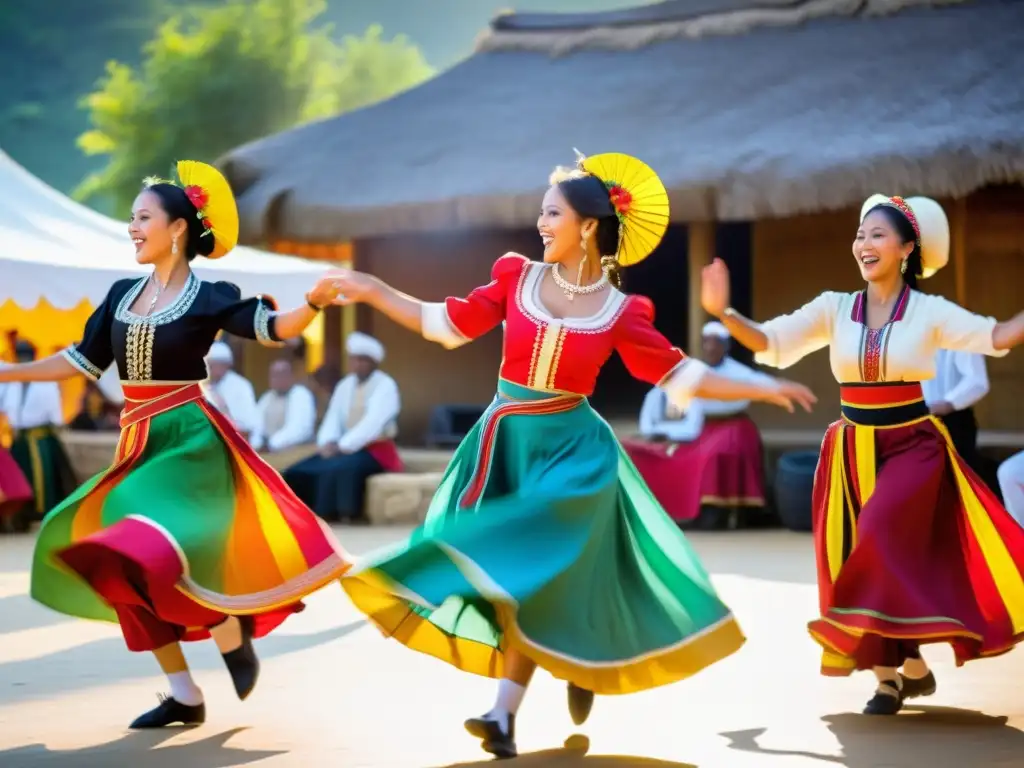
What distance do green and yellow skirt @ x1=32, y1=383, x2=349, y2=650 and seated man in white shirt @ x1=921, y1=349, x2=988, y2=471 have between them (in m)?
5.04

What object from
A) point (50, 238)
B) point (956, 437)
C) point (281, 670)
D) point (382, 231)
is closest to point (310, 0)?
point (382, 231)

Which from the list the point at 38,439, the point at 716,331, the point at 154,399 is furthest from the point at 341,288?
the point at 38,439

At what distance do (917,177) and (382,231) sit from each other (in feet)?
15.7

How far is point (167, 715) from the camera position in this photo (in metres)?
5.17

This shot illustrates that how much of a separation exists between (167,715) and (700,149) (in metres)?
9.65

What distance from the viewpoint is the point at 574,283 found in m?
5.18

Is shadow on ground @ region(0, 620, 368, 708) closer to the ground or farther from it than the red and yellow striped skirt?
closer to the ground

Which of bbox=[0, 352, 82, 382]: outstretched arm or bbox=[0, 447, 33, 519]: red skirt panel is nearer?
bbox=[0, 352, 82, 382]: outstretched arm

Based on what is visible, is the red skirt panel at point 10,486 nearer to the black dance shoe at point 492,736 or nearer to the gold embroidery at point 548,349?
the gold embroidery at point 548,349

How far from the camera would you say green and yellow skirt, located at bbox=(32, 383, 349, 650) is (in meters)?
4.98

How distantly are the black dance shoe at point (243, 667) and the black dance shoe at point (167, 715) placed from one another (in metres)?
0.20

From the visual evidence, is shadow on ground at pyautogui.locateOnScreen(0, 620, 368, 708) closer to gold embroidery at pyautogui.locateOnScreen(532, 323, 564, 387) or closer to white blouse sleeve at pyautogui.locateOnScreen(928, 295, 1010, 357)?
gold embroidery at pyautogui.locateOnScreen(532, 323, 564, 387)

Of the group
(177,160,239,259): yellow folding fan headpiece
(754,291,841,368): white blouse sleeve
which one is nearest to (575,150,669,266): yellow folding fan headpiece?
(754,291,841,368): white blouse sleeve

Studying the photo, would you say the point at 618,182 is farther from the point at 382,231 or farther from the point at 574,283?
the point at 382,231
